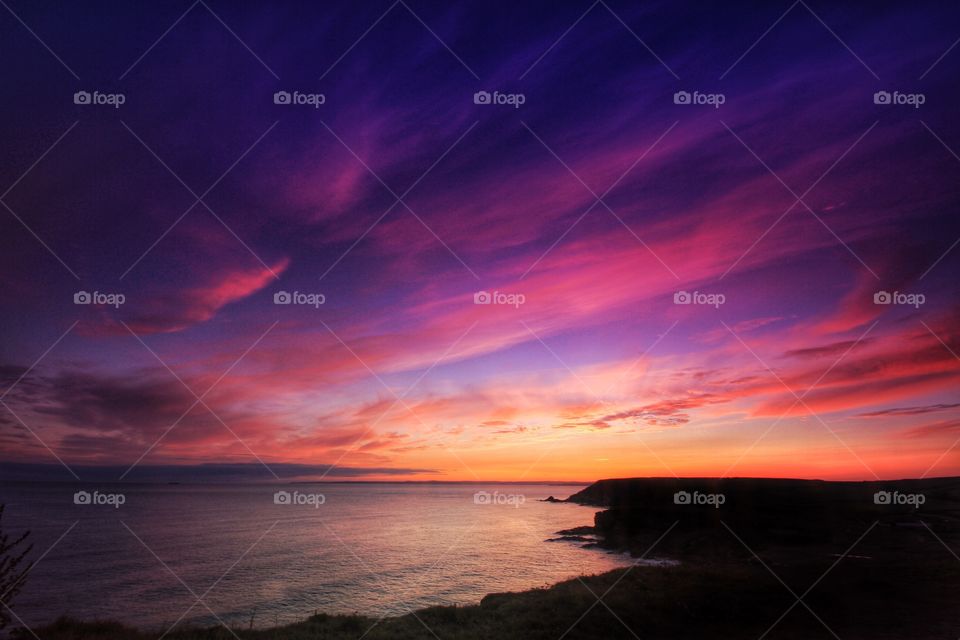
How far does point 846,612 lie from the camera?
1875 centimetres

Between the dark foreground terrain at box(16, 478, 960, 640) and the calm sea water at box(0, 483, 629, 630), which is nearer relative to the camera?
the dark foreground terrain at box(16, 478, 960, 640)

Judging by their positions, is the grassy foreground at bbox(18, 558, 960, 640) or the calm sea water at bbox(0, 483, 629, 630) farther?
the calm sea water at bbox(0, 483, 629, 630)

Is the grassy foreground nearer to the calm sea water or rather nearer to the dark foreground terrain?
the dark foreground terrain

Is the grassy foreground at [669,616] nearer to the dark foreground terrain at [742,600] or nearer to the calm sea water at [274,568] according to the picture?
the dark foreground terrain at [742,600]

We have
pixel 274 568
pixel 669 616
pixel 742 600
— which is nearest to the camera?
pixel 669 616

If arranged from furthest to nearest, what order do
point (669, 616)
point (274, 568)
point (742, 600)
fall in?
point (274, 568)
point (742, 600)
point (669, 616)

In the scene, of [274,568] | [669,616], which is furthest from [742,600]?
[274,568]

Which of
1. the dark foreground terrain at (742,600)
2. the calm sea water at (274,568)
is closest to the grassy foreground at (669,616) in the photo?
the dark foreground terrain at (742,600)

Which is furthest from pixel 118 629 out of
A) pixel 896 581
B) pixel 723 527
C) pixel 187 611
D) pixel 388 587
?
pixel 723 527

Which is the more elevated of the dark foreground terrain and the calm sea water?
the dark foreground terrain

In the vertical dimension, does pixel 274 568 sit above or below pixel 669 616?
Result: below

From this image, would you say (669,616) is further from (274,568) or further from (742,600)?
(274,568)

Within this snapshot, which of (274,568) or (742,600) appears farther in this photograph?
(274,568)

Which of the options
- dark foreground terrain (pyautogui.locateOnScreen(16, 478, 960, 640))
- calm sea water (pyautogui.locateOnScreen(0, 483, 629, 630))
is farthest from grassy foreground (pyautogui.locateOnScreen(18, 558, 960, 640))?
calm sea water (pyautogui.locateOnScreen(0, 483, 629, 630))
